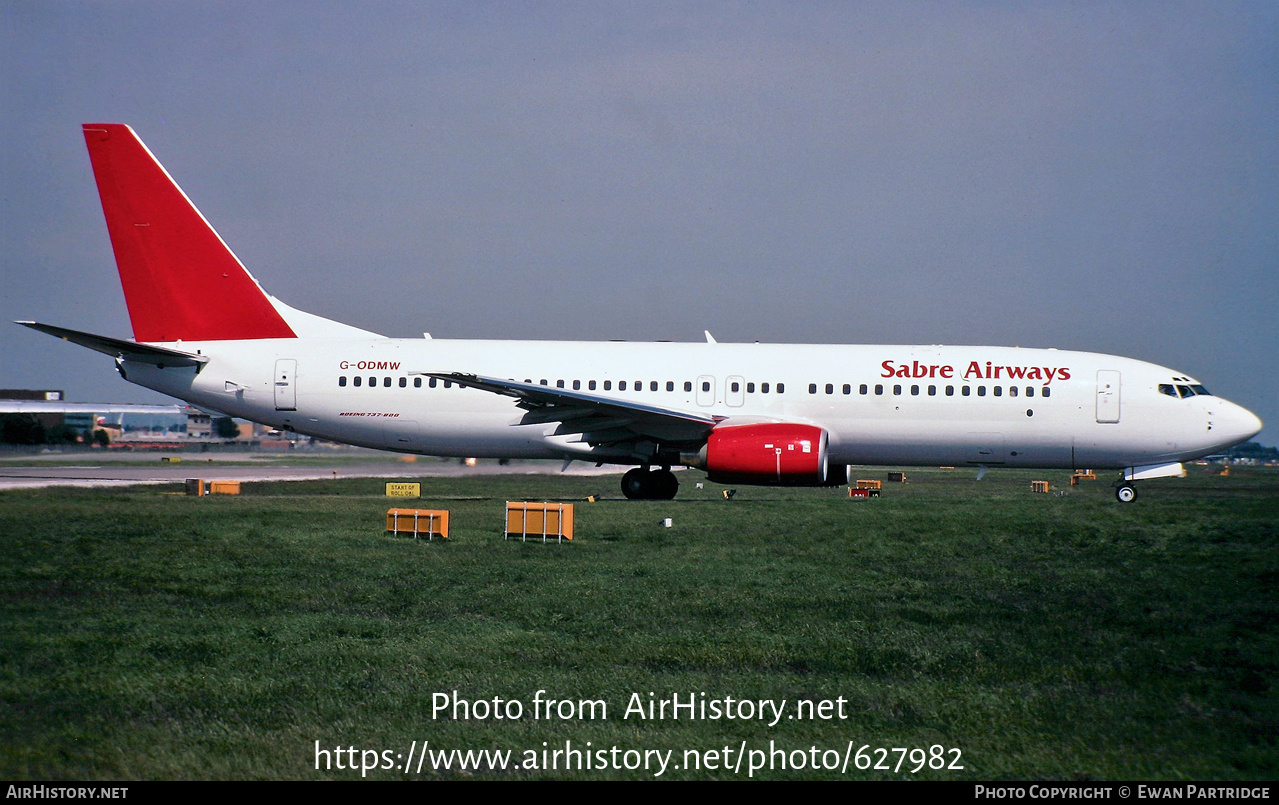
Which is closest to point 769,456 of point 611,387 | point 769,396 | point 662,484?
point 769,396

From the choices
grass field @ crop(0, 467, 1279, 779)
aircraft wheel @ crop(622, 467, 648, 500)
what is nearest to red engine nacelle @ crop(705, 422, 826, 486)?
aircraft wheel @ crop(622, 467, 648, 500)

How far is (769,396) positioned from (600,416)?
3927 mm

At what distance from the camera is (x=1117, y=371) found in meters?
24.8

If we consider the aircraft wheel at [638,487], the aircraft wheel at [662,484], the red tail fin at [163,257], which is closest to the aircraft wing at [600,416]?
the aircraft wheel at [638,487]

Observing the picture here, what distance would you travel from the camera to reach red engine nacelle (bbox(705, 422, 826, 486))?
22188 mm

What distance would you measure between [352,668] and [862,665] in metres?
3.89

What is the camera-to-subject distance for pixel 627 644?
8.96 m

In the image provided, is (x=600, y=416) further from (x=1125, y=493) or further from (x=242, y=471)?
(x=242, y=471)

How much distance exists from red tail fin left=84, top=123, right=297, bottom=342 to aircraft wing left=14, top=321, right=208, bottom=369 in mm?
656

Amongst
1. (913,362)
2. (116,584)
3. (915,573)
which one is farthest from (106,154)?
(915,573)

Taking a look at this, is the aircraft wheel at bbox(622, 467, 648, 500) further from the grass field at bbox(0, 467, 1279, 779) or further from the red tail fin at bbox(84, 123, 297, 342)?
the red tail fin at bbox(84, 123, 297, 342)

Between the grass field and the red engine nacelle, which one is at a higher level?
the red engine nacelle

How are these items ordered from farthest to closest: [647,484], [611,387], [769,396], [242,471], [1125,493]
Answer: [242,471] → [1125,493] → [647,484] → [611,387] → [769,396]

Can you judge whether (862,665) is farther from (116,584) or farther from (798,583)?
(116,584)
